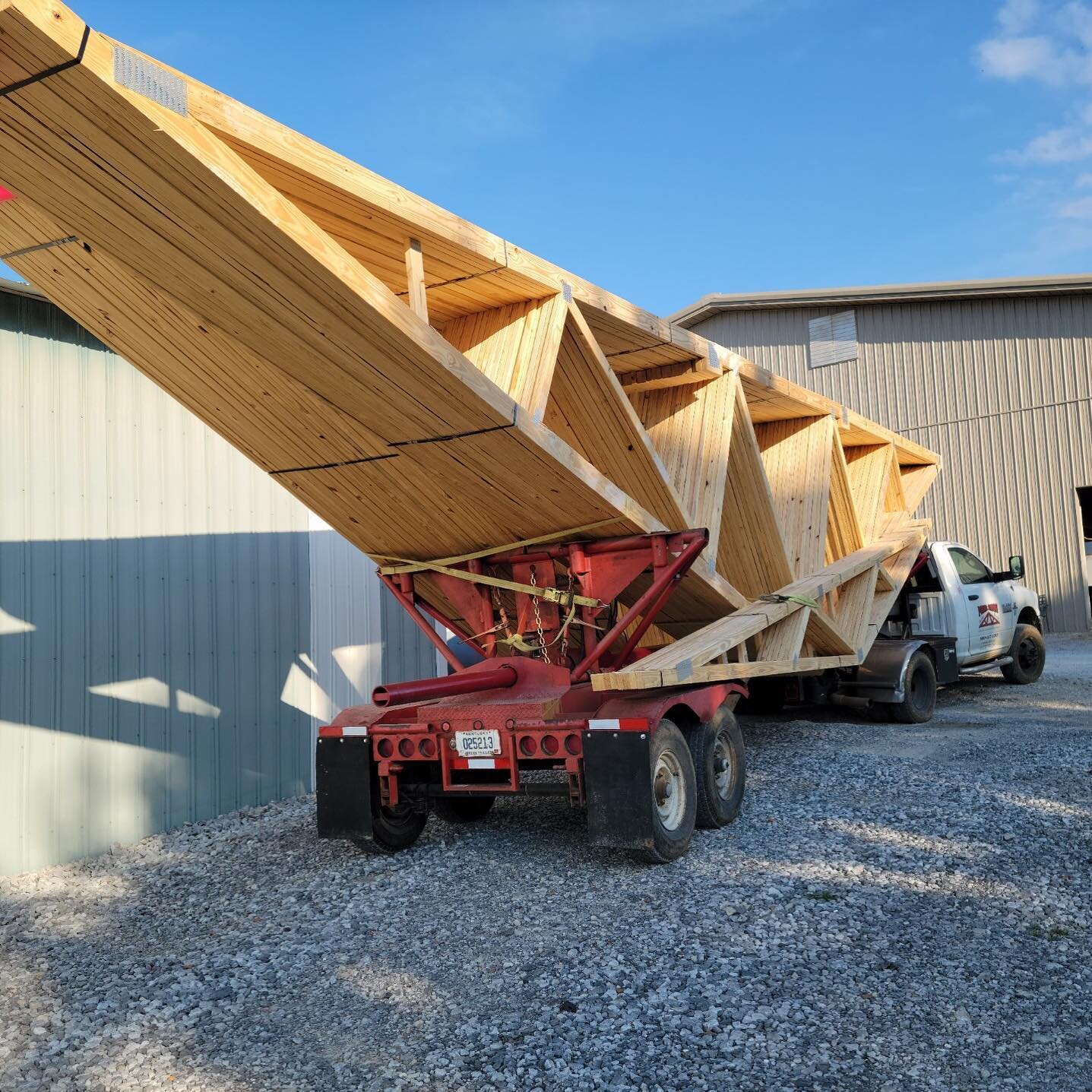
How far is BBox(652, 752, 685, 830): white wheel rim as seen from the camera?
5.68m

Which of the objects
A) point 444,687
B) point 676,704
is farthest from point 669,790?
point 444,687

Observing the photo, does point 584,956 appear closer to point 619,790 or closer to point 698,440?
point 619,790

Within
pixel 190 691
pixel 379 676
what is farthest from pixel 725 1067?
pixel 379 676

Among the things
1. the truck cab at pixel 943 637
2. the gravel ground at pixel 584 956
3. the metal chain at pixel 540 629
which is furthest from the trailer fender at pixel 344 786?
the truck cab at pixel 943 637

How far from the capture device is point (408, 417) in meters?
5.43

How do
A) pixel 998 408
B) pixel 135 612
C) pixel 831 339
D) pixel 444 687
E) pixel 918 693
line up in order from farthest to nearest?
pixel 831 339 → pixel 998 408 → pixel 918 693 → pixel 135 612 → pixel 444 687

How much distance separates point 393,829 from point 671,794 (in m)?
1.83

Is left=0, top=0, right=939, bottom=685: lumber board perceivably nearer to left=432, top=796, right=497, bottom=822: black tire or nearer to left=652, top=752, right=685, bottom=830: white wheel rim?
left=652, top=752, right=685, bottom=830: white wheel rim

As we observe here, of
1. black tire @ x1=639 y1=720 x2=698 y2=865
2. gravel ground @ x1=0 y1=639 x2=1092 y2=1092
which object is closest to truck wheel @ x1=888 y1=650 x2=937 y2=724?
gravel ground @ x1=0 y1=639 x2=1092 y2=1092

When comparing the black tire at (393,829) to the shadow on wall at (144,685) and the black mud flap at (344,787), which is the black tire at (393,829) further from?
the shadow on wall at (144,685)

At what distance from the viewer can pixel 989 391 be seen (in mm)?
21016

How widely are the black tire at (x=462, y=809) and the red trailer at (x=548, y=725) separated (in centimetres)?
1

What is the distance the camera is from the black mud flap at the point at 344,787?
614 centimetres

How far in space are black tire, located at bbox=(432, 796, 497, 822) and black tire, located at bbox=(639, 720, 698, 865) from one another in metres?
1.64
